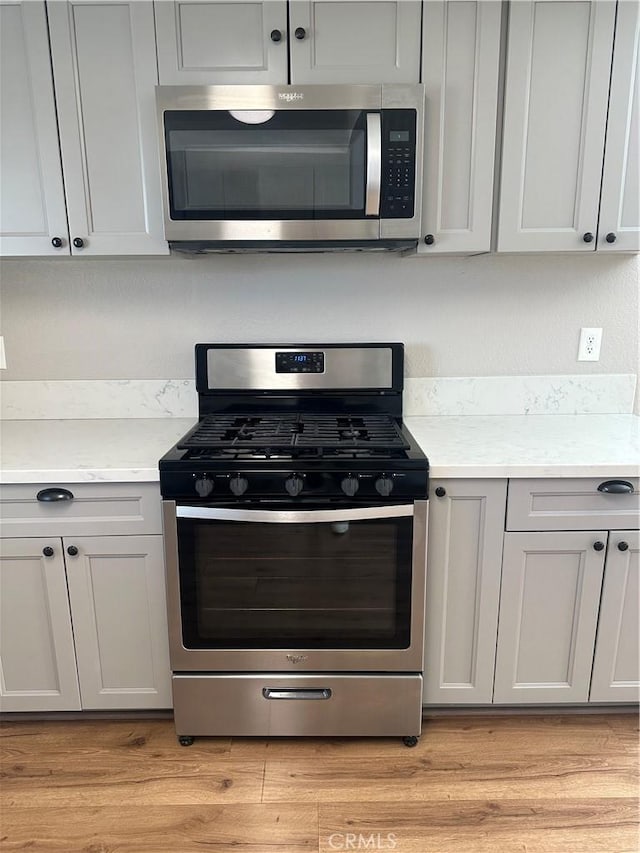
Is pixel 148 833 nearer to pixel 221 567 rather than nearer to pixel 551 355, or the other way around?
pixel 221 567

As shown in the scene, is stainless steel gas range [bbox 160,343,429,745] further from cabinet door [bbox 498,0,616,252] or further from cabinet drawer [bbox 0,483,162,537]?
cabinet door [bbox 498,0,616,252]

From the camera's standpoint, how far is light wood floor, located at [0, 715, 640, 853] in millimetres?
1495

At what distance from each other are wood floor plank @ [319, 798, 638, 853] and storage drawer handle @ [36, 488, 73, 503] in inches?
44.7

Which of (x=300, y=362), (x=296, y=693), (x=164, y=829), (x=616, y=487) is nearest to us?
(x=164, y=829)

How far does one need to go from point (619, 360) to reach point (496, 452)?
84 centimetres

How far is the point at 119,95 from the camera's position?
1679 mm

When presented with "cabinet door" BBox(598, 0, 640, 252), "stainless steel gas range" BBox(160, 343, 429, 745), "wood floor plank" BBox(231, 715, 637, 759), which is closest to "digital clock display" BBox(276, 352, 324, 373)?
"stainless steel gas range" BBox(160, 343, 429, 745)

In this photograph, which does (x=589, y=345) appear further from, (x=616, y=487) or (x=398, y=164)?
(x=398, y=164)

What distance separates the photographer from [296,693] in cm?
173

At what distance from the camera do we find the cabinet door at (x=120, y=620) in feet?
5.55

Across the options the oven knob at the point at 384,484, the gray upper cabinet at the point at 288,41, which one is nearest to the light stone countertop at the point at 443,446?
the oven knob at the point at 384,484

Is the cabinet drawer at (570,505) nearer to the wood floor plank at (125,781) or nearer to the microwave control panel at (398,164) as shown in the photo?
the microwave control panel at (398,164)

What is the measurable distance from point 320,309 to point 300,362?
0.22 meters

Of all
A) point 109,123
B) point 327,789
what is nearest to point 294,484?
point 327,789
